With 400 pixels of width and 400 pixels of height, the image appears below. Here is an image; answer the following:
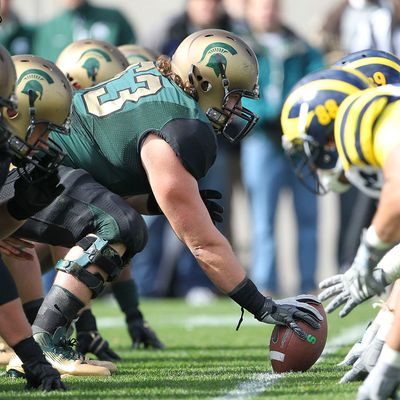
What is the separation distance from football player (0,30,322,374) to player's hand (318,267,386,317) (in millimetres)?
156

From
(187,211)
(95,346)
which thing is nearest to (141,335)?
(95,346)

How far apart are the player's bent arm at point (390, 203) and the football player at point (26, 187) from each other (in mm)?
1375

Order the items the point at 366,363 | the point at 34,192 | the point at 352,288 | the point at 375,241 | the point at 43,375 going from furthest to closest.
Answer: the point at 34,192 < the point at 366,363 < the point at 43,375 < the point at 352,288 < the point at 375,241

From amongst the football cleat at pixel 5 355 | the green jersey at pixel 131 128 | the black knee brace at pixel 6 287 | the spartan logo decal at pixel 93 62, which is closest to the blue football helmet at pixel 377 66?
the green jersey at pixel 131 128

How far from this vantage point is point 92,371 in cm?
511

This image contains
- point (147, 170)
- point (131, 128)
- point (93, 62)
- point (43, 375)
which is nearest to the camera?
point (43, 375)

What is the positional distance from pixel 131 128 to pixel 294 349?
1207mm

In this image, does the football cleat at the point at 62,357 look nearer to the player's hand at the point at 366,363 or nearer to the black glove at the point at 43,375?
the black glove at the point at 43,375

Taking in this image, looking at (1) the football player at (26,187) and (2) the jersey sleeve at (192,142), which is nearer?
(1) the football player at (26,187)

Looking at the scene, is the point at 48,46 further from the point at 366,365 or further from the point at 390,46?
the point at 366,365

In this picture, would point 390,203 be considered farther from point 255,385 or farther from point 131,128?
point 131,128

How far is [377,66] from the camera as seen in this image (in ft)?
18.5

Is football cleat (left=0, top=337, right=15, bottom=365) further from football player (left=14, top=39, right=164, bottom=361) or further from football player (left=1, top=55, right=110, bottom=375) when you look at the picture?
football player (left=1, top=55, right=110, bottom=375)

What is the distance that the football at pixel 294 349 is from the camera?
5.14m
